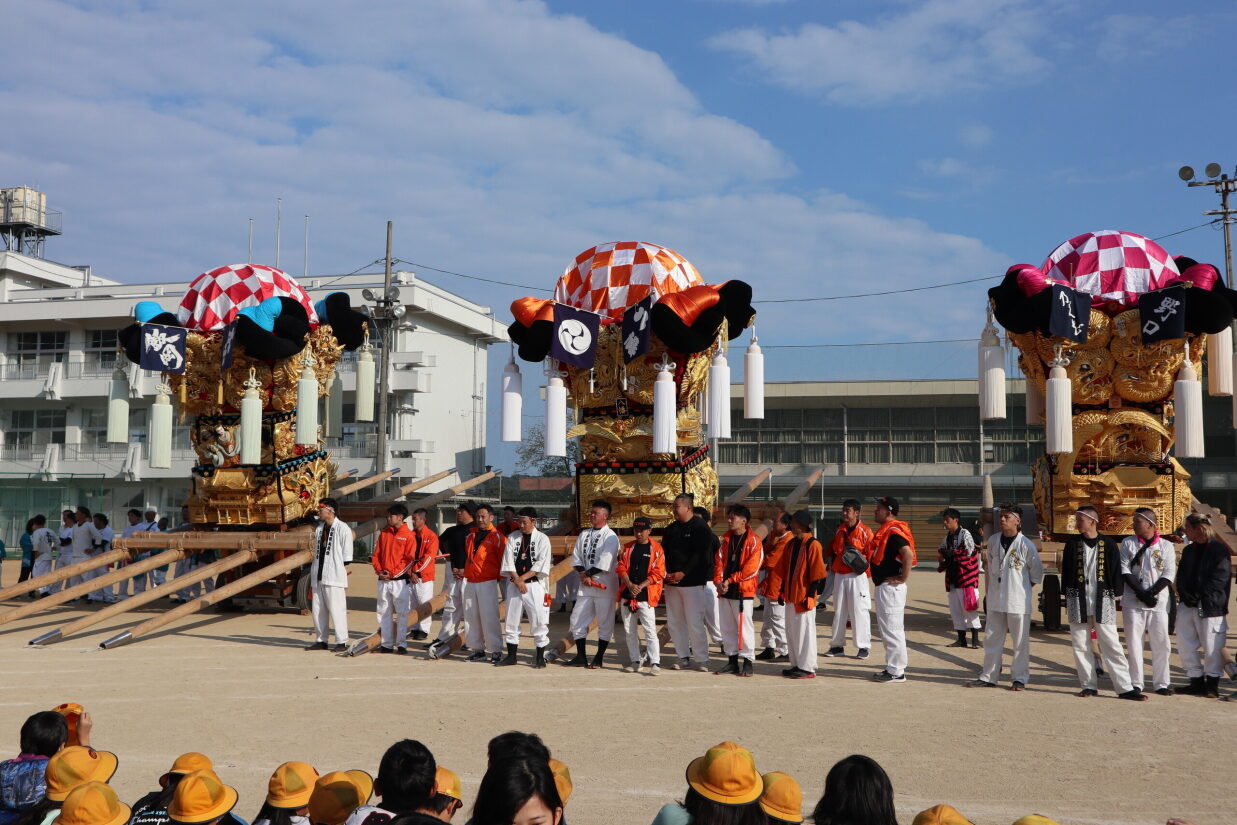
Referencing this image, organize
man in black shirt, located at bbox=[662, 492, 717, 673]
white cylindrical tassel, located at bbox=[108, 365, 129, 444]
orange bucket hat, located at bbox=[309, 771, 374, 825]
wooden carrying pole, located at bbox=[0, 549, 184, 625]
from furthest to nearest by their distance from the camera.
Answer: white cylindrical tassel, located at bbox=[108, 365, 129, 444], wooden carrying pole, located at bbox=[0, 549, 184, 625], man in black shirt, located at bbox=[662, 492, 717, 673], orange bucket hat, located at bbox=[309, 771, 374, 825]

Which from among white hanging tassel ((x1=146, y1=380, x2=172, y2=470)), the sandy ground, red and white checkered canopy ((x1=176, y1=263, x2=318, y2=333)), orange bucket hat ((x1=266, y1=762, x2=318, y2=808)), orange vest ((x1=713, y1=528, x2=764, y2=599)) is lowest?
the sandy ground

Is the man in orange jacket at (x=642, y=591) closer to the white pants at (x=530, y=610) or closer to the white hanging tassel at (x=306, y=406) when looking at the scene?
the white pants at (x=530, y=610)

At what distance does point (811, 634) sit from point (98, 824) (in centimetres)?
748

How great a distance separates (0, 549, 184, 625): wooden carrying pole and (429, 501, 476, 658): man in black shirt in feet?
12.3

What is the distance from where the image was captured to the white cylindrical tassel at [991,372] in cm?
1291

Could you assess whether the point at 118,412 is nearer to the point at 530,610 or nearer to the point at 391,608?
the point at 391,608

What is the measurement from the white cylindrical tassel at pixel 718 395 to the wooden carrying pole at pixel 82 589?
6.86 meters

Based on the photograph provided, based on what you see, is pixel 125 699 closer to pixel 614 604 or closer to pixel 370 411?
pixel 614 604

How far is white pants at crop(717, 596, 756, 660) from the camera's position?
10.2 m

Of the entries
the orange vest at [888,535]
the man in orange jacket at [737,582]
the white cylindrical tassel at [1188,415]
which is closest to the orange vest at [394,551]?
the man in orange jacket at [737,582]

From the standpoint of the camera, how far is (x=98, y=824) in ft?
10.8

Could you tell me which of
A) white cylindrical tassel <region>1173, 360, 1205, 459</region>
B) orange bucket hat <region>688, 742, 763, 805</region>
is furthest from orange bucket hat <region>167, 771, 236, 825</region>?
white cylindrical tassel <region>1173, 360, 1205, 459</region>

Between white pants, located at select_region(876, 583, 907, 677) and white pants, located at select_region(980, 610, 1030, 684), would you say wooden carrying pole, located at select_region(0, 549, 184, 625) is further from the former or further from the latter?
white pants, located at select_region(980, 610, 1030, 684)

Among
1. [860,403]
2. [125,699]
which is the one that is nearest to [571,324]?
[125,699]
